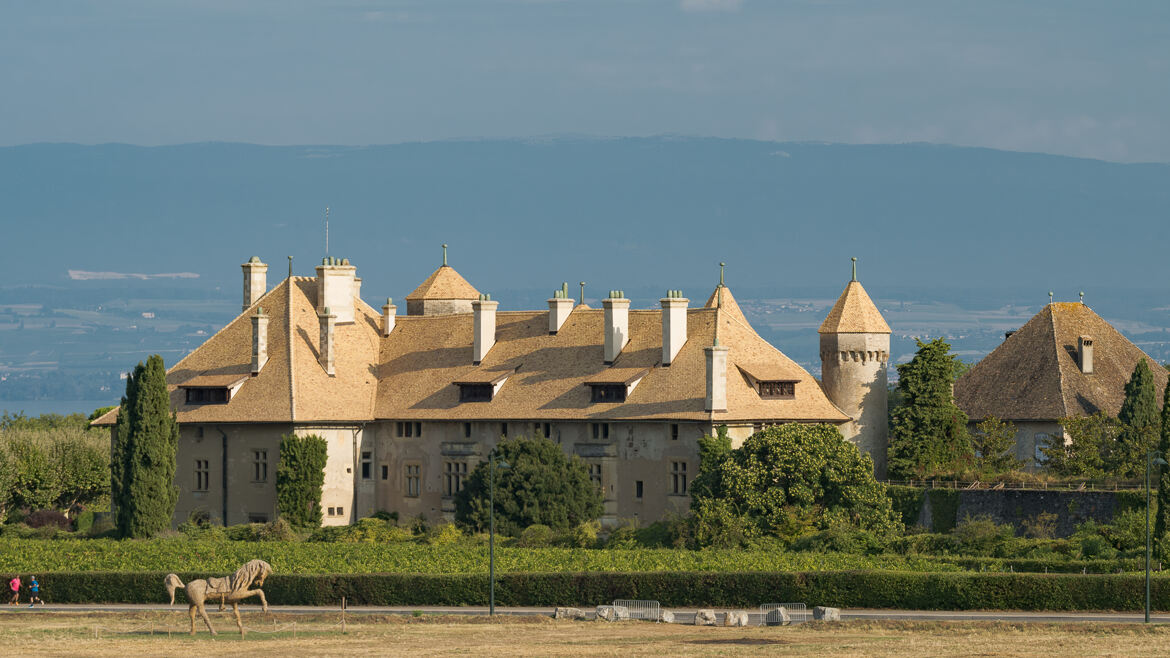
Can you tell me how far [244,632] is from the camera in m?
66.4

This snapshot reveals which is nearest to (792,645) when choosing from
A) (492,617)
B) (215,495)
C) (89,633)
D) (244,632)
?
(492,617)

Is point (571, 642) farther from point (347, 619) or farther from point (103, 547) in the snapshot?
point (103, 547)

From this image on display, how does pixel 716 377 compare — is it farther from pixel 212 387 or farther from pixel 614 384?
pixel 212 387

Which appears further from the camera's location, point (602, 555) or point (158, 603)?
point (602, 555)

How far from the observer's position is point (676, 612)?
72.4 metres

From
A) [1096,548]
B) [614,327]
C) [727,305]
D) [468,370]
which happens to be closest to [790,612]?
[1096,548]

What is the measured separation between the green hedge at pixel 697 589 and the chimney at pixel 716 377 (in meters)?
18.4

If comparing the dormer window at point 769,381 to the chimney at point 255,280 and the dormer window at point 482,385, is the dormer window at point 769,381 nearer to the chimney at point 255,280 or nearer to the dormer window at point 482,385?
the dormer window at point 482,385

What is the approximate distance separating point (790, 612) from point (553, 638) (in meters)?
10.0

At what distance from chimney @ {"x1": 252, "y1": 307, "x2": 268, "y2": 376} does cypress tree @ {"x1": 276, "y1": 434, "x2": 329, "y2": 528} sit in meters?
4.98

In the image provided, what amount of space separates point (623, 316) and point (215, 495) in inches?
873

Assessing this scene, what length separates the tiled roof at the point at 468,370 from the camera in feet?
313

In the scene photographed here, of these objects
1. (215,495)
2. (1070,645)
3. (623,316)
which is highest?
(623,316)

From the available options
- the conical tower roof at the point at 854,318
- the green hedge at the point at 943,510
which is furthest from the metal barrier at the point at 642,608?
the conical tower roof at the point at 854,318
